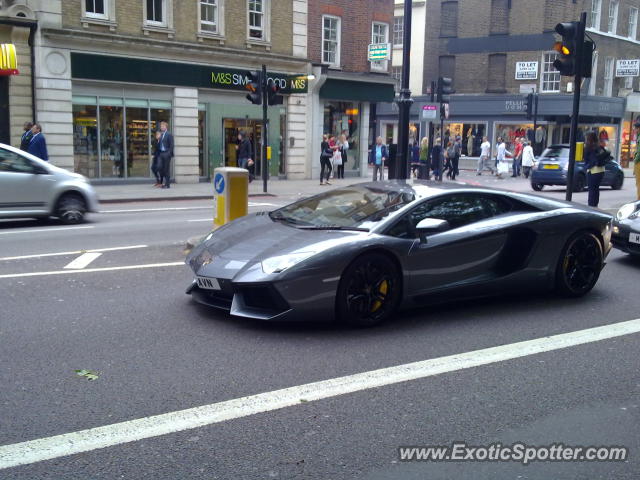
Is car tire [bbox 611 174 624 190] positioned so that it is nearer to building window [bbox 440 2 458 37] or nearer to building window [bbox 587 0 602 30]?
building window [bbox 587 0 602 30]

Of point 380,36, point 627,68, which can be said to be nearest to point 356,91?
point 380,36

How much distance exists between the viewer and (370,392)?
4.57 metres

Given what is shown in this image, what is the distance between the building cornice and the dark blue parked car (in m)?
9.99

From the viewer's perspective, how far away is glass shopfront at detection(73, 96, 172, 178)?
71.8 ft

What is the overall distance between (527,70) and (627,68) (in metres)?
6.28

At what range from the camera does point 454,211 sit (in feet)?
21.8

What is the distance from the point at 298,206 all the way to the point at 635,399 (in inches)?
148

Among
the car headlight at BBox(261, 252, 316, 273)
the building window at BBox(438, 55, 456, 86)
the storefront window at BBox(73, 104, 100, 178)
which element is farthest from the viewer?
the building window at BBox(438, 55, 456, 86)

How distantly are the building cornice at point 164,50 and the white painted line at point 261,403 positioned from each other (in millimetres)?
18900

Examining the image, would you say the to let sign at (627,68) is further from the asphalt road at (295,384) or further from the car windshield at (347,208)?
the car windshield at (347,208)

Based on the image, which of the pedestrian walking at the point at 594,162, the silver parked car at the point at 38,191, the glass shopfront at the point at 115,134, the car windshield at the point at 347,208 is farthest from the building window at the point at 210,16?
the car windshield at the point at 347,208

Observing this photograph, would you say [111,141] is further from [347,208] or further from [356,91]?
[347,208]

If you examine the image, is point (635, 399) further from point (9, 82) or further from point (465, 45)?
point (465, 45)

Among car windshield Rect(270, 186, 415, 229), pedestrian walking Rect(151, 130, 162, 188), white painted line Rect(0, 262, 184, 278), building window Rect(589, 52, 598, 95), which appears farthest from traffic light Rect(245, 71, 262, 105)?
building window Rect(589, 52, 598, 95)
